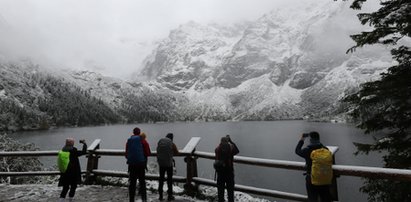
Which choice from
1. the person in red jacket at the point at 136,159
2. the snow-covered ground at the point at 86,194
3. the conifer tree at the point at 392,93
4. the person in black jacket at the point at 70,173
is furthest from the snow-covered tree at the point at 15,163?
the conifer tree at the point at 392,93

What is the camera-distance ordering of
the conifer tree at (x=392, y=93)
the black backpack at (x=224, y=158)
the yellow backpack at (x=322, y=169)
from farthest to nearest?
the black backpack at (x=224, y=158)
the conifer tree at (x=392, y=93)
the yellow backpack at (x=322, y=169)

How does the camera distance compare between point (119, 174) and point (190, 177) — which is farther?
point (119, 174)

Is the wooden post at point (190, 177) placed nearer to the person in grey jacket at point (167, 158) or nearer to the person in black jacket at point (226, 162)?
the person in grey jacket at point (167, 158)

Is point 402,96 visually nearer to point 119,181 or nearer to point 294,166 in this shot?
point 294,166

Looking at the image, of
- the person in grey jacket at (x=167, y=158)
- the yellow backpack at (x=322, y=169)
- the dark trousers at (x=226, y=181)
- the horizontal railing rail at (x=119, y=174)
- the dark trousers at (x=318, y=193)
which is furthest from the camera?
the horizontal railing rail at (x=119, y=174)

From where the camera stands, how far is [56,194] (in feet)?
44.1

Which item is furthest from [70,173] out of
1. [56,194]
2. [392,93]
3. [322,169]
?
[392,93]

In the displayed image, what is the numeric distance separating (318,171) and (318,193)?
0.60 m

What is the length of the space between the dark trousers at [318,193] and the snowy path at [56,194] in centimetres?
490

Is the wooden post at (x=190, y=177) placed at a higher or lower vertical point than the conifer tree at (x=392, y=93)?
lower

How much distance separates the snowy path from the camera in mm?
12447

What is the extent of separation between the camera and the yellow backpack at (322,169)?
321 inches

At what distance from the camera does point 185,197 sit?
496 inches

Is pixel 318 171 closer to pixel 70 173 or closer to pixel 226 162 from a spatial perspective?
pixel 226 162
